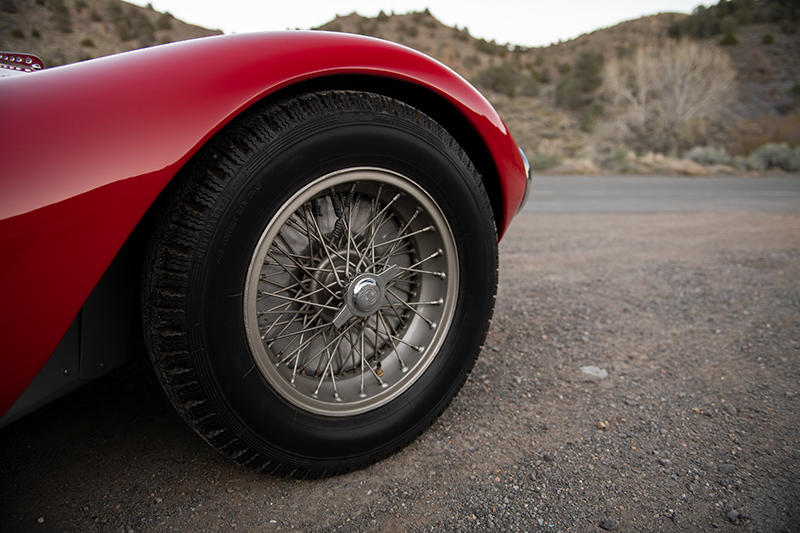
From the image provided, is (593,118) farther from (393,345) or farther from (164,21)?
(393,345)

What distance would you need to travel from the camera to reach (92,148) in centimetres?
102

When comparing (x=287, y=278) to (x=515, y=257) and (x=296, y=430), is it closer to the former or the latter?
(x=296, y=430)

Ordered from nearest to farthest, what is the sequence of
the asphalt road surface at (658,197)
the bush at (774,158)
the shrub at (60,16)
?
1. the shrub at (60,16)
2. the asphalt road surface at (658,197)
3. the bush at (774,158)

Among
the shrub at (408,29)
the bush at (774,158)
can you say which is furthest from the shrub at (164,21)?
the shrub at (408,29)

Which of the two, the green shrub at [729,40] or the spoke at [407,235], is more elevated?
the green shrub at [729,40]

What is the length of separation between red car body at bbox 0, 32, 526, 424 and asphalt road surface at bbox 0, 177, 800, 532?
1.82ft

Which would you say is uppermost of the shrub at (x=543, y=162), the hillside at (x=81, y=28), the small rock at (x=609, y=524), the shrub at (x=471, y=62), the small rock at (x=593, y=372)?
the shrub at (x=471, y=62)

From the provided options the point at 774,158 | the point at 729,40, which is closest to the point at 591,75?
the point at 729,40

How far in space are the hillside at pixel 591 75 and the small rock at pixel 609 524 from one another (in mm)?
1692

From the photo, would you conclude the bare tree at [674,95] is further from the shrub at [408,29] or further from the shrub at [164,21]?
the shrub at [408,29]

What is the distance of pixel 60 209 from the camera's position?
99cm

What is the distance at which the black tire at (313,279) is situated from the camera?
118cm

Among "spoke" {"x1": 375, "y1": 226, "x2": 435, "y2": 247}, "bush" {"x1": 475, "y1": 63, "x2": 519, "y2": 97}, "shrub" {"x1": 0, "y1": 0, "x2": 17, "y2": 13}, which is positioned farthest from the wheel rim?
"bush" {"x1": 475, "y1": 63, "x2": 519, "y2": 97}

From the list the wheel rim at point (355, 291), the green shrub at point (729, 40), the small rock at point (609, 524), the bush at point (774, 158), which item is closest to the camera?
the small rock at point (609, 524)
